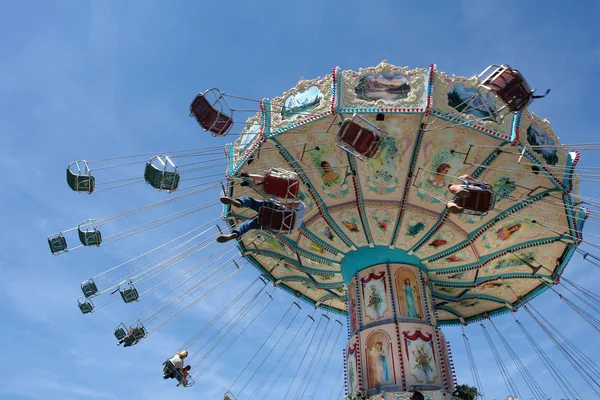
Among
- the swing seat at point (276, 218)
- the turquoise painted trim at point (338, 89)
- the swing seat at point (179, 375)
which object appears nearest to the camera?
the swing seat at point (276, 218)

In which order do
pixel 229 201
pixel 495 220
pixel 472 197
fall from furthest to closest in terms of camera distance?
pixel 495 220
pixel 472 197
pixel 229 201

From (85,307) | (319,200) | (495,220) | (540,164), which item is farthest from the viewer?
(85,307)

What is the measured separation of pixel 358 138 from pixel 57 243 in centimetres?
760

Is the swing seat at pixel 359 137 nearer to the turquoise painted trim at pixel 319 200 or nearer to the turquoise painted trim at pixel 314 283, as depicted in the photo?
the turquoise painted trim at pixel 319 200

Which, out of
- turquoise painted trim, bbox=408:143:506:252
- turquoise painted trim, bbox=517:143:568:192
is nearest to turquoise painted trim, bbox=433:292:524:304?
turquoise painted trim, bbox=408:143:506:252

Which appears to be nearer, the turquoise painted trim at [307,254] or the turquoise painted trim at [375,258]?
the turquoise painted trim at [375,258]

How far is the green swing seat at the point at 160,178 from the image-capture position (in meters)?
10.3

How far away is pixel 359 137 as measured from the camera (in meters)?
9.64

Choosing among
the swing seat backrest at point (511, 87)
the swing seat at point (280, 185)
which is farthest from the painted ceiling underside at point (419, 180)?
the swing seat at point (280, 185)

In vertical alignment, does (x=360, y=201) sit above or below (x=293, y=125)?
below

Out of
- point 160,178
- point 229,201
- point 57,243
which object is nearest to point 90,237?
point 57,243

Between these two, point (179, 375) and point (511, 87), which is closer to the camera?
point (511, 87)

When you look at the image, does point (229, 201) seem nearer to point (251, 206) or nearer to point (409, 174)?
point (251, 206)

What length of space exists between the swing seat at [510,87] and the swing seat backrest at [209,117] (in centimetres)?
567
